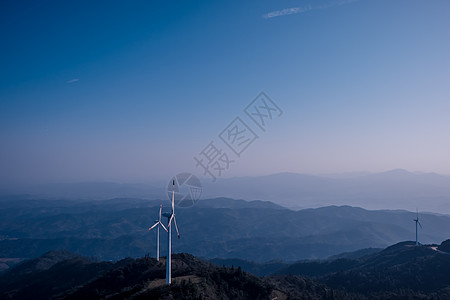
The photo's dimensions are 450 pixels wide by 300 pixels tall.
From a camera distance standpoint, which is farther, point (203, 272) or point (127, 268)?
point (127, 268)

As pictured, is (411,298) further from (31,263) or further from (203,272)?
(31,263)

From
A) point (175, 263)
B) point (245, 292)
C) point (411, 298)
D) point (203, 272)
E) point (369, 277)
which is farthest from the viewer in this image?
point (369, 277)

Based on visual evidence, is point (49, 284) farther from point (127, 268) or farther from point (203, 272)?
point (203, 272)

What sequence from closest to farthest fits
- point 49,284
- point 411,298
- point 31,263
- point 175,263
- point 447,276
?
point 411,298 → point 175,263 → point 447,276 → point 49,284 → point 31,263

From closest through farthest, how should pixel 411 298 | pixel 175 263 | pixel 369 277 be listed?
pixel 411 298 → pixel 175 263 → pixel 369 277

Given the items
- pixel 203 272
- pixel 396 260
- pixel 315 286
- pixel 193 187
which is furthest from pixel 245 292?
pixel 396 260

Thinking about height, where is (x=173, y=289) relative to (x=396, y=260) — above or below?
above

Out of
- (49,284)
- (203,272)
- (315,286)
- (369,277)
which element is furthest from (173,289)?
(49,284)

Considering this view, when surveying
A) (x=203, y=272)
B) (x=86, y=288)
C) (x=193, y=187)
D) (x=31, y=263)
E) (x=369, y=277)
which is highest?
(x=193, y=187)

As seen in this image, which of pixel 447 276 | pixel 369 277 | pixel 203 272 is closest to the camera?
pixel 203 272
